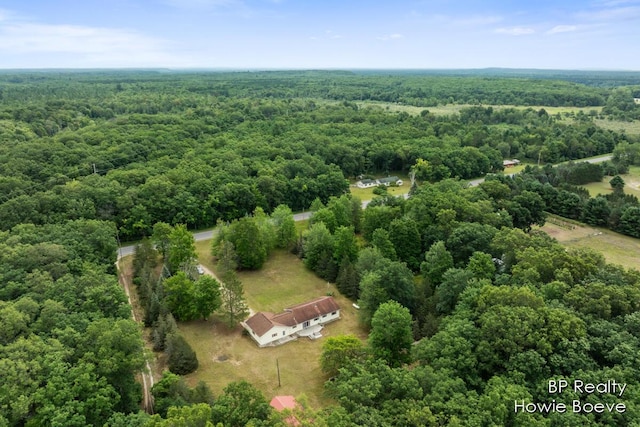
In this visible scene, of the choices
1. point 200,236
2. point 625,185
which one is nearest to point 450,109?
point 625,185

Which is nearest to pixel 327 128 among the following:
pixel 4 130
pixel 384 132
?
pixel 384 132

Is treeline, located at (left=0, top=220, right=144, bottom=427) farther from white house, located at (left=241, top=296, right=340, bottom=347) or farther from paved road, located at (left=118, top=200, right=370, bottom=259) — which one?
paved road, located at (left=118, top=200, right=370, bottom=259)

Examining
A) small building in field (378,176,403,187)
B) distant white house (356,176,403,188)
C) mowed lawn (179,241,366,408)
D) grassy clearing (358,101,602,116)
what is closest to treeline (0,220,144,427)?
mowed lawn (179,241,366,408)

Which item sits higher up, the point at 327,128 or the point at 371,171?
the point at 327,128

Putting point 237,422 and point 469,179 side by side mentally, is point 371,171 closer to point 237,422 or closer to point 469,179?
point 469,179

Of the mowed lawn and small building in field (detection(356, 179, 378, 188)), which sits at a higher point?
small building in field (detection(356, 179, 378, 188))

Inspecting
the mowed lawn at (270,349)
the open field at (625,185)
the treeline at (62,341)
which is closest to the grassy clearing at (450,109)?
the open field at (625,185)
